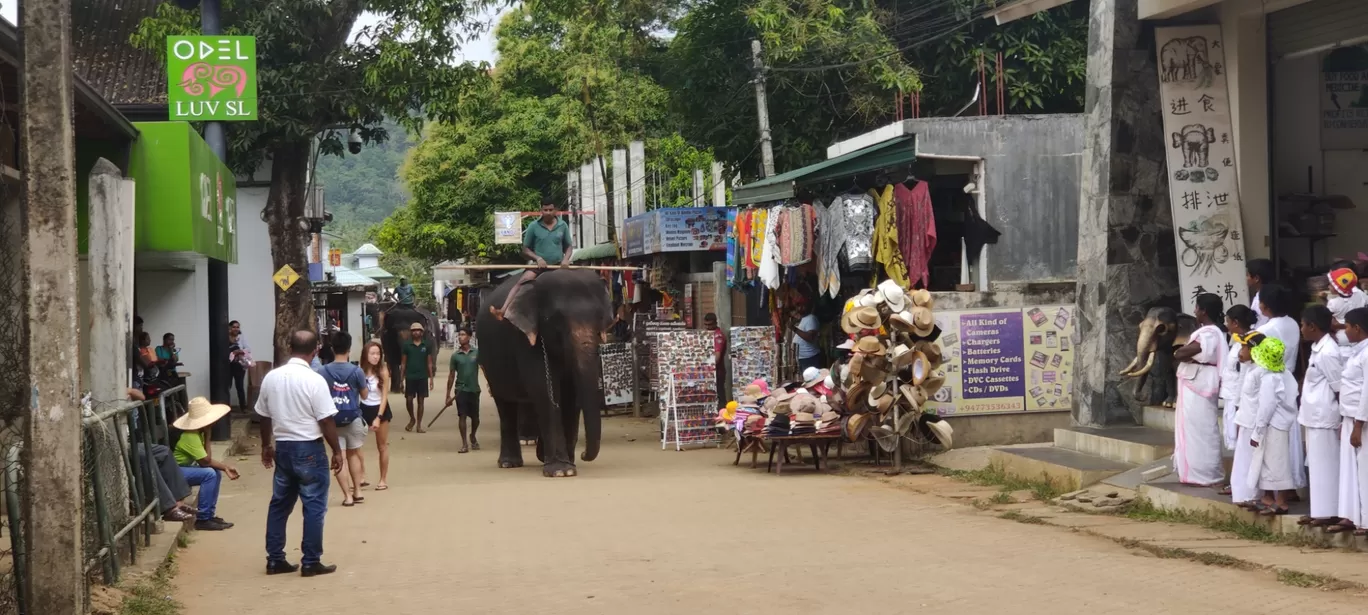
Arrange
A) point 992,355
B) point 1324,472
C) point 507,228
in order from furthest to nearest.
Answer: point 507,228 → point 992,355 → point 1324,472

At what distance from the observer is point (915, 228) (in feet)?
51.5

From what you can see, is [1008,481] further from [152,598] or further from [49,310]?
[49,310]

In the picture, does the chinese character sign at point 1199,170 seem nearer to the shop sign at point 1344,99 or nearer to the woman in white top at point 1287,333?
the shop sign at point 1344,99

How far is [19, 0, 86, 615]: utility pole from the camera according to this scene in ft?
22.0

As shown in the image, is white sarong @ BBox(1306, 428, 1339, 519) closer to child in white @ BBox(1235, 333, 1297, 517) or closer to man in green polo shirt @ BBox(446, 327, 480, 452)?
child in white @ BBox(1235, 333, 1297, 517)

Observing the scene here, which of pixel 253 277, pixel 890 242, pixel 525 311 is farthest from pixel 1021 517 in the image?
pixel 253 277

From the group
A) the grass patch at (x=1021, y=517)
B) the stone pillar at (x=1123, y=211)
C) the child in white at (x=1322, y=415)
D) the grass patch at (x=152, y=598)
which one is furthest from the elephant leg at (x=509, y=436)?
the child in white at (x=1322, y=415)

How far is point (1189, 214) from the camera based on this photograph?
13836 mm

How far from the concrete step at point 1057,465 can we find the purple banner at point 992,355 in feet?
6.47

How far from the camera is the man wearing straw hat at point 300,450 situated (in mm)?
9297

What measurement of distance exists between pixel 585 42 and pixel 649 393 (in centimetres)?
1137

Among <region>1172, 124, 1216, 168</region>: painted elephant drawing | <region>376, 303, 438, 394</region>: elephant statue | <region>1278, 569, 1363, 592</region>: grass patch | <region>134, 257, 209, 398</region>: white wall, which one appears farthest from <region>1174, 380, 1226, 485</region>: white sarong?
<region>134, 257, 209, 398</region>: white wall

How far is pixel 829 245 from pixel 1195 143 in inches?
176

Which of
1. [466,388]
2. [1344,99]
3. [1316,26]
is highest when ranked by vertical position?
[1316,26]
